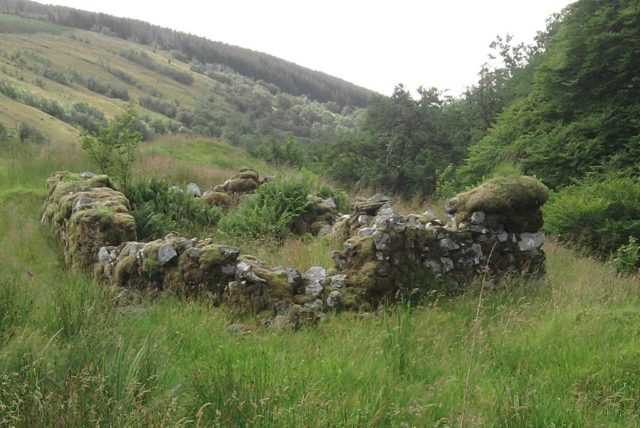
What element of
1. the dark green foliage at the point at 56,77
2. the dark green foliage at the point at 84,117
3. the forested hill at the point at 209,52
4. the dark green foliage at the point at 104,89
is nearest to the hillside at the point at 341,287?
the dark green foliage at the point at 84,117

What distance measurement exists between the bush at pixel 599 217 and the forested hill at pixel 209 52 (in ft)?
411

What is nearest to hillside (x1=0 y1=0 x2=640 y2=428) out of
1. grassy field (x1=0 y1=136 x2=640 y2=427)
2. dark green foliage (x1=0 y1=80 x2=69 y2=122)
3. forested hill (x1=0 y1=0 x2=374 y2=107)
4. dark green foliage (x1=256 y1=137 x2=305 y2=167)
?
grassy field (x1=0 y1=136 x2=640 y2=427)

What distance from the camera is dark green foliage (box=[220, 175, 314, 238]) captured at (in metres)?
9.52

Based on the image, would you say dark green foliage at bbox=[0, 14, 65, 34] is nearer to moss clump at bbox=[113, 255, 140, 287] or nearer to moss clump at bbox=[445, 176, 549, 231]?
moss clump at bbox=[113, 255, 140, 287]

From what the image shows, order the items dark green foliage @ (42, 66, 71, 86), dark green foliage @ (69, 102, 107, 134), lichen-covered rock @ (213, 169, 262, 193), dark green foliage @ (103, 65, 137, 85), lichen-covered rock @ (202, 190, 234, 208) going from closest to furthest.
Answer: lichen-covered rock @ (202, 190, 234, 208), lichen-covered rock @ (213, 169, 262, 193), dark green foliage @ (69, 102, 107, 134), dark green foliage @ (42, 66, 71, 86), dark green foliage @ (103, 65, 137, 85)

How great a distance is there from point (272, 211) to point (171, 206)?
207cm

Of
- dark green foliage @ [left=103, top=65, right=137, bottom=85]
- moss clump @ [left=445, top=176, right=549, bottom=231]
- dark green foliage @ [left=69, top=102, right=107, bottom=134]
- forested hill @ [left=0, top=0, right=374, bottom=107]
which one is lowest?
dark green foliage @ [left=69, top=102, right=107, bottom=134]

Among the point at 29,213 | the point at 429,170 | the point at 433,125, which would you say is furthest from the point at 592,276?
the point at 433,125

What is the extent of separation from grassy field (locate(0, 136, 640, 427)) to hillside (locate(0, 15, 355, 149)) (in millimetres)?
25753

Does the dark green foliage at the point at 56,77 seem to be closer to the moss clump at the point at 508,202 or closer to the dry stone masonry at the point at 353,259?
the dry stone masonry at the point at 353,259

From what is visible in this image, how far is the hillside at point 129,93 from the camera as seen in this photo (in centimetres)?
3925

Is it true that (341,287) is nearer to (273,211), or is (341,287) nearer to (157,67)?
(273,211)

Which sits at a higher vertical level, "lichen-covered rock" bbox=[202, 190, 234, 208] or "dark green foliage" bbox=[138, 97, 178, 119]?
"lichen-covered rock" bbox=[202, 190, 234, 208]

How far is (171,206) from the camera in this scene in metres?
9.56
